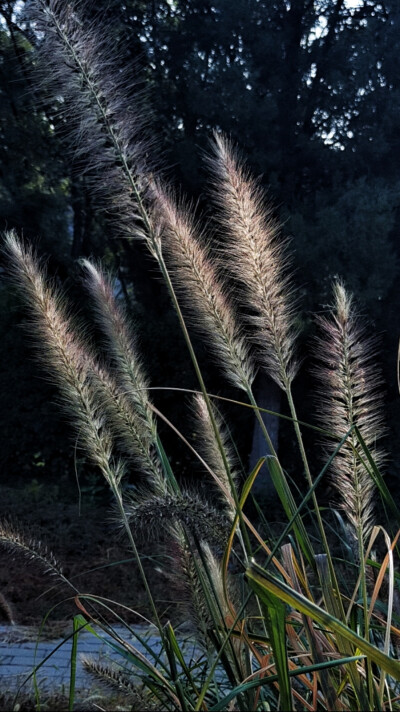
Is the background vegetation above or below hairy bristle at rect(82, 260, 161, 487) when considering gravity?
above

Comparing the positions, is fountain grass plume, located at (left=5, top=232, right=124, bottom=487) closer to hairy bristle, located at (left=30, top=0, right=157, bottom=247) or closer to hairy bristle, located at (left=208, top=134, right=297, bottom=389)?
hairy bristle, located at (left=30, top=0, right=157, bottom=247)

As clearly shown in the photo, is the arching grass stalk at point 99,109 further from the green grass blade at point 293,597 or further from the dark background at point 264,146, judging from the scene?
the dark background at point 264,146

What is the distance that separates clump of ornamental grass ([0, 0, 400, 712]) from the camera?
154 centimetres

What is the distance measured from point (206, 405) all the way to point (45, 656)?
3216 mm

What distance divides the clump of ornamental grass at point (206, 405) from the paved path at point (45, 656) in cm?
222

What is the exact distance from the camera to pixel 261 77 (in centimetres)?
834

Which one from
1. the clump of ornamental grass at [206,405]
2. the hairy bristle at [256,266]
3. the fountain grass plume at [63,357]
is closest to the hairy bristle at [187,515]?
the clump of ornamental grass at [206,405]

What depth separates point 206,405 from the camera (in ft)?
6.09

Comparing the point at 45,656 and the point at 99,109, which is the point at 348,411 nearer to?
the point at 99,109

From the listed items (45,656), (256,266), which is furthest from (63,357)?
(45,656)

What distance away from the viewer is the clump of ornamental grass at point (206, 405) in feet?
5.07

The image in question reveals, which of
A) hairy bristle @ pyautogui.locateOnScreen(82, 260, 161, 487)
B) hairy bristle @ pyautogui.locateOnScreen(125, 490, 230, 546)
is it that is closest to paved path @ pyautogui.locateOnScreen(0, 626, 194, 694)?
hairy bristle @ pyautogui.locateOnScreen(82, 260, 161, 487)

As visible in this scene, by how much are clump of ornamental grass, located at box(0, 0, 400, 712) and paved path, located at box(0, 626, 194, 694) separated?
87.5 inches

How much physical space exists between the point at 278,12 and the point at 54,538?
606 centimetres
